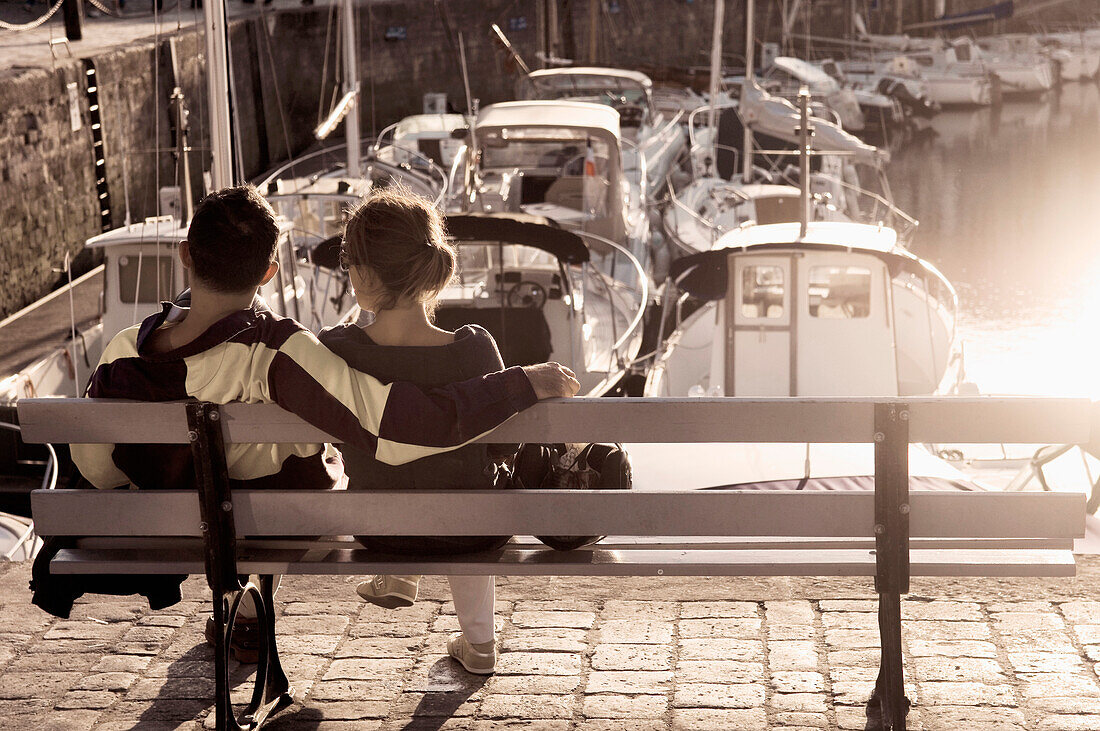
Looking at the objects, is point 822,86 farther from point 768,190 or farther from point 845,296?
point 845,296

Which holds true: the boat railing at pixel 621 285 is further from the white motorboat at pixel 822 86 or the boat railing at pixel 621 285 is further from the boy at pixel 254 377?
the white motorboat at pixel 822 86

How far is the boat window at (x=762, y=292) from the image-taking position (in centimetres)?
862

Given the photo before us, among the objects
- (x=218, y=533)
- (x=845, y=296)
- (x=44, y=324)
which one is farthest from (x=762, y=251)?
(x=44, y=324)

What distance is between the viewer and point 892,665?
3150 mm

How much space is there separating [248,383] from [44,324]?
12.9 metres

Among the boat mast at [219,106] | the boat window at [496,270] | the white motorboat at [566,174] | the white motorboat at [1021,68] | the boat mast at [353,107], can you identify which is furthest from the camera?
the white motorboat at [1021,68]

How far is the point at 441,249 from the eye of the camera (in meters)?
3.21

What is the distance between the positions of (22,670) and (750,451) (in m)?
4.16

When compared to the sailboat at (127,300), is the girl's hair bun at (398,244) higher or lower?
higher

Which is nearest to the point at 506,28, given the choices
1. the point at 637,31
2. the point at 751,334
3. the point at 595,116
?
the point at 637,31

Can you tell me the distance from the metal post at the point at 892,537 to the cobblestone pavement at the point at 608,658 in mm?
217

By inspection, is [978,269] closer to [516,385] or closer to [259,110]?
[259,110]

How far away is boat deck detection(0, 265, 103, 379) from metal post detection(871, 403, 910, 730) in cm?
1079

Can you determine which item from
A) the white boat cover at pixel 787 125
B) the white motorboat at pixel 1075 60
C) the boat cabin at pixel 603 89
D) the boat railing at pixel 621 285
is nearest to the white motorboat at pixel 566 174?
the boat railing at pixel 621 285
